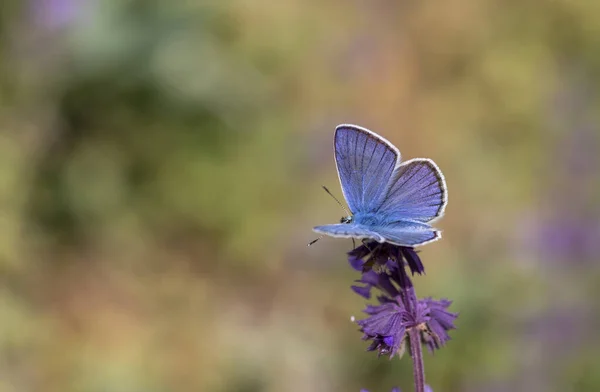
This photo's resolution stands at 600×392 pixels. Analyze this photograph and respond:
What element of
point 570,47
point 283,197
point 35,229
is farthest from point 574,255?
point 35,229

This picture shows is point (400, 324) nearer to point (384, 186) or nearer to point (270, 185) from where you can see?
point (384, 186)

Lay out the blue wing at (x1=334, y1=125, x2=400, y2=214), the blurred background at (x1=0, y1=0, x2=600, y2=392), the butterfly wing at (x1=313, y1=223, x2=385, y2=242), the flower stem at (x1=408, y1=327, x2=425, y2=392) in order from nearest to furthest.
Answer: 1. the butterfly wing at (x1=313, y1=223, x2=385, y2=242)
2. the flower stem at (x1=408, y1=327, x2=425, y2=392)
3. the blue wing at (x1=334, y1=125, x2=400, y2=214)
4. the blurred background at (x1=0, y1=0, x2=600, y2=392)

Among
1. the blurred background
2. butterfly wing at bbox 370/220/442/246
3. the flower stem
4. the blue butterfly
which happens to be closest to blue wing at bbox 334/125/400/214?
the blue butterfly

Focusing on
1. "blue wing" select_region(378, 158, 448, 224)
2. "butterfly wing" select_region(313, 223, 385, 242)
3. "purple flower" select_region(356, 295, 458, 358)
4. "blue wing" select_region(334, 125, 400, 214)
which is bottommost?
"purple flower" select_region(356, 295, 458, 358)

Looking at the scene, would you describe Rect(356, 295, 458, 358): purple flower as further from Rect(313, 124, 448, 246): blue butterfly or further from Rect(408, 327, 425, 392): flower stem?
Rect(313, 124, 448, 246): blue butterfly

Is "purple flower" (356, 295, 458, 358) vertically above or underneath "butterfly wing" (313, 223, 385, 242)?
underneath

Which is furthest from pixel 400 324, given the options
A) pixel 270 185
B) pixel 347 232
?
pixel 270 185
